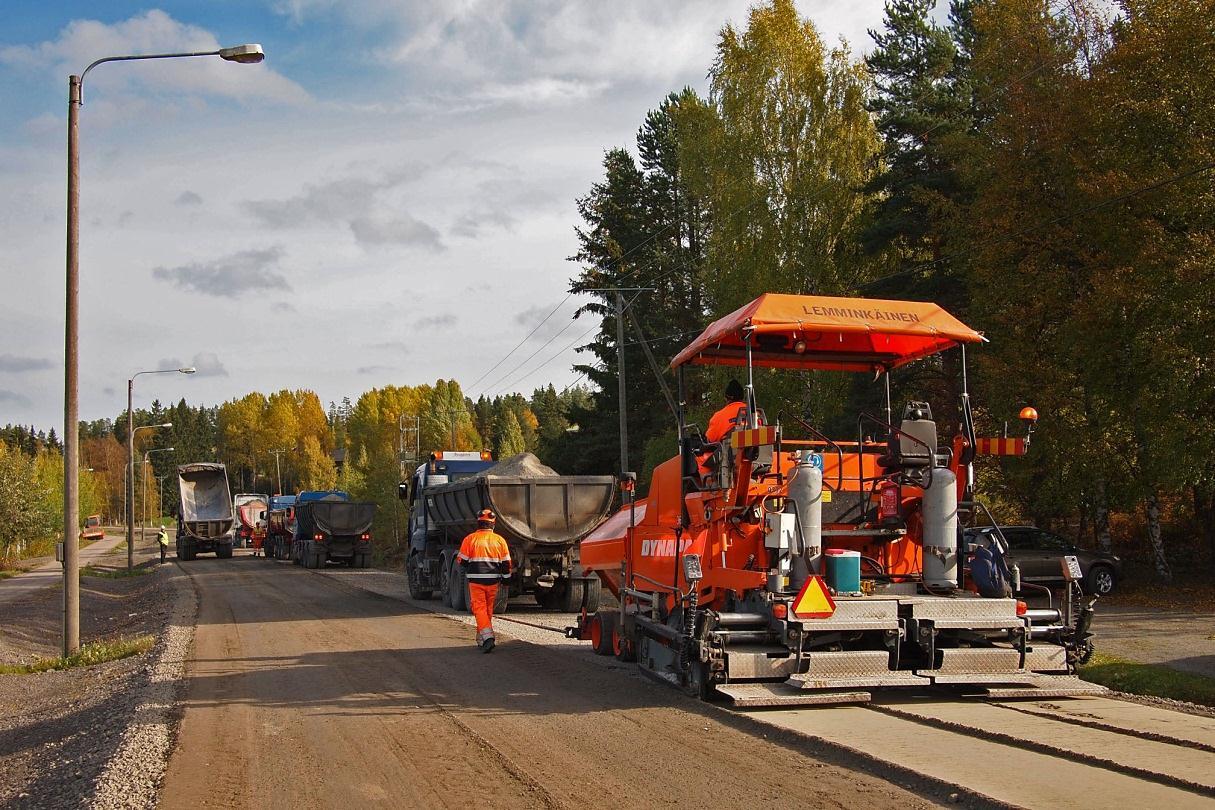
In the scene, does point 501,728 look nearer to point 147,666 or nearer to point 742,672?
point 742,672

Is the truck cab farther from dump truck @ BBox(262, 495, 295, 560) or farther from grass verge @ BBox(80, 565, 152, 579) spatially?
dump truck @ BBox(262, 495, 295, 560)

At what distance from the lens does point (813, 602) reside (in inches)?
326

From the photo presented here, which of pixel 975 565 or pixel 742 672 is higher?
pixel 975 565

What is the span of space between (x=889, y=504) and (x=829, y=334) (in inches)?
Answer: 62.9

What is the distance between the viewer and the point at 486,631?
13.1 meters

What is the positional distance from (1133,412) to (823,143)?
13642 millimetres

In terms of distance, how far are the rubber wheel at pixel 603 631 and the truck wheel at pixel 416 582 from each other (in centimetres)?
1141

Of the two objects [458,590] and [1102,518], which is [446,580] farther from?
[1102,518]

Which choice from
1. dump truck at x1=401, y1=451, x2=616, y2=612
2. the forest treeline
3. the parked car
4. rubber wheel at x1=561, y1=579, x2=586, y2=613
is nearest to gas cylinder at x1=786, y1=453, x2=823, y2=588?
the forest treeline

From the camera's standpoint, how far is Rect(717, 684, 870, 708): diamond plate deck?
8.21 meters

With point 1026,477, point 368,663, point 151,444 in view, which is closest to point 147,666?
point 368,663

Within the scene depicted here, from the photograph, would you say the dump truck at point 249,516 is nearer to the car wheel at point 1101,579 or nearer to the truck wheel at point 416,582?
the truck wheel at point 416,582

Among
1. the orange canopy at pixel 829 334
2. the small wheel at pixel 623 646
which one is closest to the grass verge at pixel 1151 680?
the orange canopy at pixel 829 334

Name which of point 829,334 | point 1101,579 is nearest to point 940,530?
point 829,334
